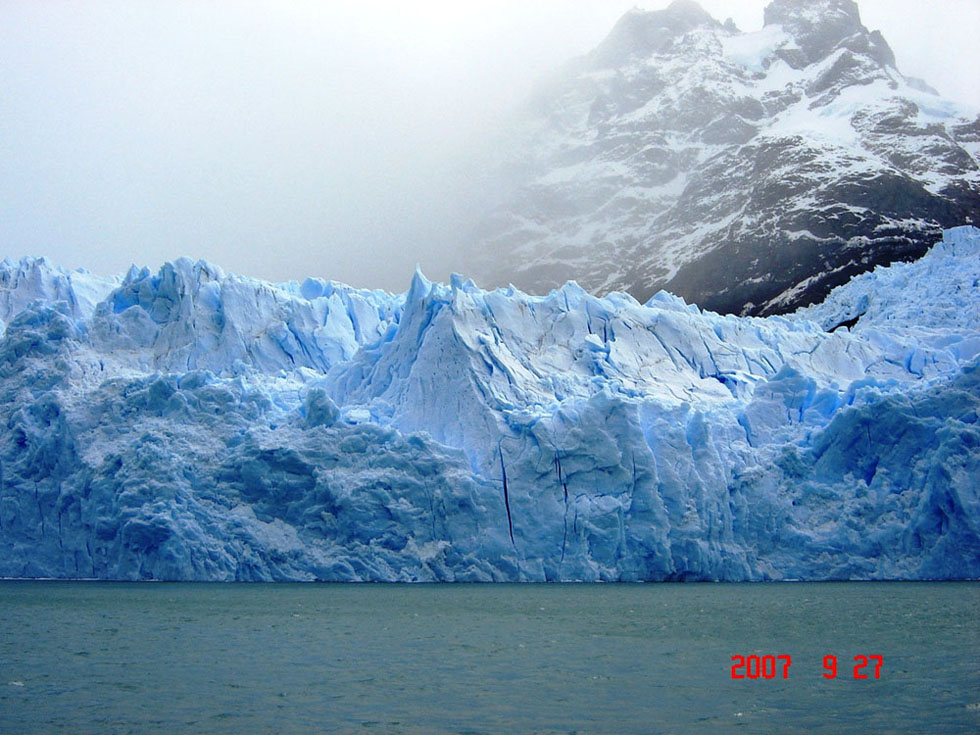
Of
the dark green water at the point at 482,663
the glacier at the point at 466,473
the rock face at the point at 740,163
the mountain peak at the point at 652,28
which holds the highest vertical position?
the mountain peak at the point at 652,28

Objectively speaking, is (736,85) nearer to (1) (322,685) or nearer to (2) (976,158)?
(2) (976,158)

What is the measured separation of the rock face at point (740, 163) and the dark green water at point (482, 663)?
35662 millimetres

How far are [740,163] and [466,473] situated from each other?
46897mm

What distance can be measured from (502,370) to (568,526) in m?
4.54

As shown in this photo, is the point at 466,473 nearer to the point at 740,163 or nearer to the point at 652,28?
the point at 740,163

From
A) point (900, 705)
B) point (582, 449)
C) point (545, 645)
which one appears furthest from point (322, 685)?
point (582, 449)

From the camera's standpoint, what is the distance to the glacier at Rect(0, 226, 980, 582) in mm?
23469

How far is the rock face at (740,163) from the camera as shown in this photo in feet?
176

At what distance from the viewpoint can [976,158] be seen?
55219mm

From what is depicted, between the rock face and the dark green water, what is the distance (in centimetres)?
3566
